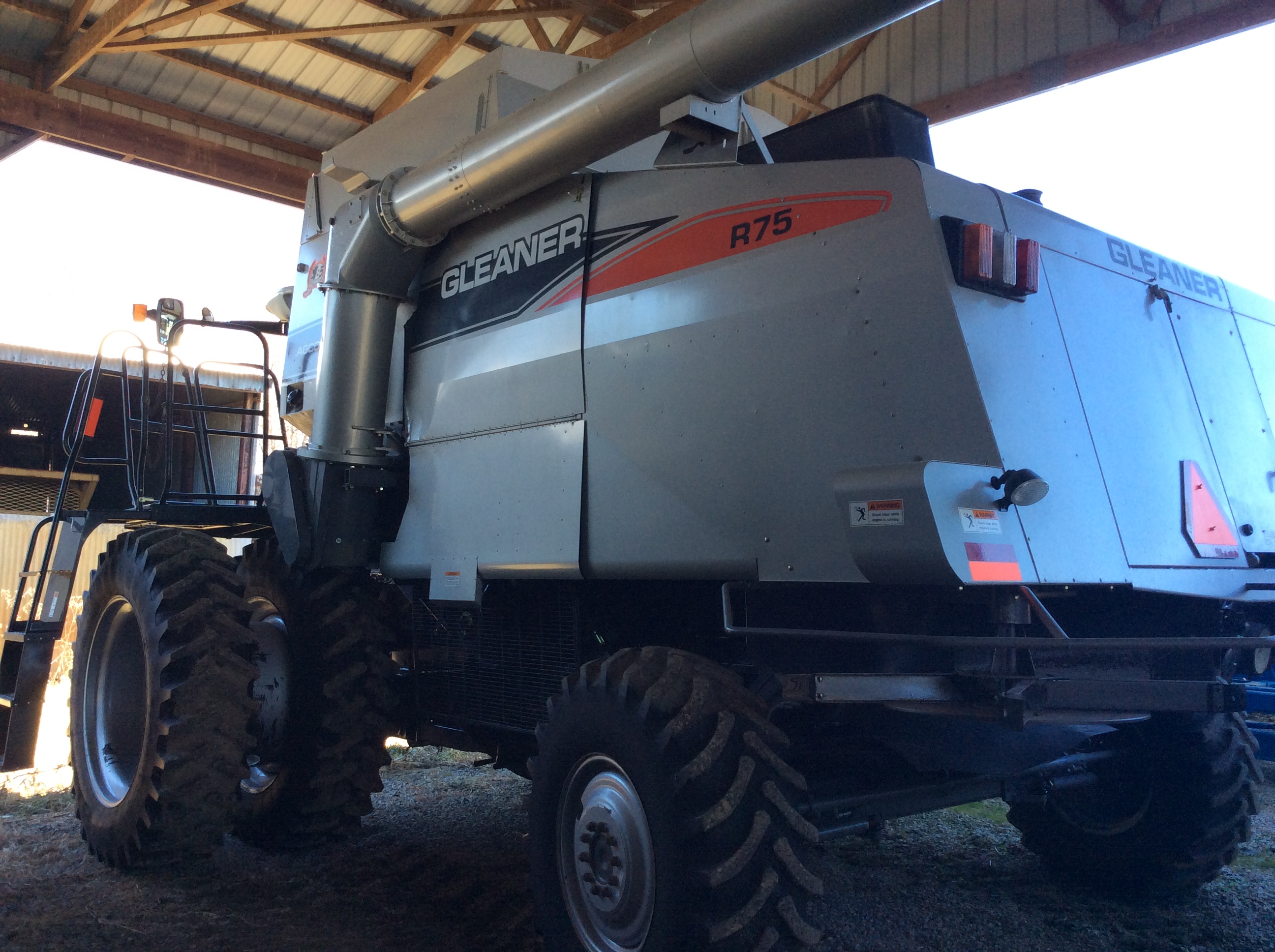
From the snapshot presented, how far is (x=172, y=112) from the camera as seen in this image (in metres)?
11.2

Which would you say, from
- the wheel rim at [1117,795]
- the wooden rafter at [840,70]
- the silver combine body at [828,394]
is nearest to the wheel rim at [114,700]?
the silver combine body at [828,394]

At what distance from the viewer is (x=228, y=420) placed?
1568cm

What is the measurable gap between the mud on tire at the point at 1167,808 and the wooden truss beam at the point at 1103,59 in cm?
690

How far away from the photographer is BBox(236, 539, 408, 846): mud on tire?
4.76m

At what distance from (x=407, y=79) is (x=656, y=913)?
1103 cm

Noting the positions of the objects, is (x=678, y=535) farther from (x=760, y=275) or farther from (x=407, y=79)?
(x=407, y=79)

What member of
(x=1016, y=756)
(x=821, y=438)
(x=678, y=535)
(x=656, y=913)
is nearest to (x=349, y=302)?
(x=678, y=535)

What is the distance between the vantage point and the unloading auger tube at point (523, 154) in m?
3.06

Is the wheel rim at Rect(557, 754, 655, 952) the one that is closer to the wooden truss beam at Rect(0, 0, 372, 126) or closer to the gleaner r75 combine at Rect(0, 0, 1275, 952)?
the gleaner r75 combine at Rect(0, 0, 1275, 952)

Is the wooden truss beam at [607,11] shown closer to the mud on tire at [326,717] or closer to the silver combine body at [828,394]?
the silver combine body at [828,394]

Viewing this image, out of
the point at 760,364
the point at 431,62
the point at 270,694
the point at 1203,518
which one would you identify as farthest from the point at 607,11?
the point at 1203,518

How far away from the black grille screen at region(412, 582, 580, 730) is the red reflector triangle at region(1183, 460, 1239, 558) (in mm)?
2203

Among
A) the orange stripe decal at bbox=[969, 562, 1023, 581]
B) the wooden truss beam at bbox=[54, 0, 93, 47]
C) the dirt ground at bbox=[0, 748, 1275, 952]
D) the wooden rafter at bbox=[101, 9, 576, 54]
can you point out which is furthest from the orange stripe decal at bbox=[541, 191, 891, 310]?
the wooden truss beam at bbox=[54, 0, 93, 47]

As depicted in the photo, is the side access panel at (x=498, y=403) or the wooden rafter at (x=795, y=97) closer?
the side access panel at (x=498, y=403)
